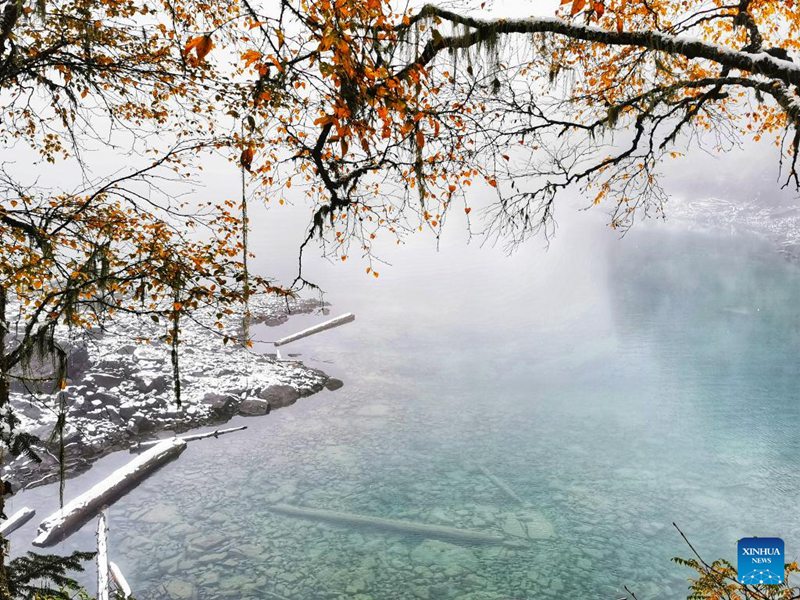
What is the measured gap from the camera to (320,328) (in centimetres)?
2602

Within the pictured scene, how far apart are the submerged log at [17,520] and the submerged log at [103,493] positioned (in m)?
0.59

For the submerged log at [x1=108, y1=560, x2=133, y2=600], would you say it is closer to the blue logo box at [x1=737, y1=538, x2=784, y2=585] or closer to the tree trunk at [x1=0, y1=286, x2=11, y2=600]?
the tree trunk at [x1=0, y1=286, x2=11, y2=600]

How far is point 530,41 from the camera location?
5.29m

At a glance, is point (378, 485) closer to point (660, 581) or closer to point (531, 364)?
point (660, 581)

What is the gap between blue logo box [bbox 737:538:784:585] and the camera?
122 inches

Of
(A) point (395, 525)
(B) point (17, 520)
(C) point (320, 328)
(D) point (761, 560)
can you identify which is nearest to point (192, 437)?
(B) point (17, 520)

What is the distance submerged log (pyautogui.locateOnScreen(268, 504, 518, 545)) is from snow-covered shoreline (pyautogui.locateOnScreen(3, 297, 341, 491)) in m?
4.47

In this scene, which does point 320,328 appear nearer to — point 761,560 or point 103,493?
point 103,493

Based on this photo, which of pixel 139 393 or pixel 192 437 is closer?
pixel 192 437

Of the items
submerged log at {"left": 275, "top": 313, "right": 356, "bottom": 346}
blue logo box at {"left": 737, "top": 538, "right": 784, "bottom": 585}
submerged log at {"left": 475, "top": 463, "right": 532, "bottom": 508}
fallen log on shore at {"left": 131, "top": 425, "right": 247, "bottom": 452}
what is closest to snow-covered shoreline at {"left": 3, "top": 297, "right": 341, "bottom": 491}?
fallen log on shore at {"left": 131, "top": 425, "right": 247, "bottom": 452}

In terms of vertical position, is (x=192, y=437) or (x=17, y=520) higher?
(x=192, y=437)

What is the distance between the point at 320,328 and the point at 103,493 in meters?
14.4

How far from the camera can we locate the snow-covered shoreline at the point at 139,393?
46.2 feet

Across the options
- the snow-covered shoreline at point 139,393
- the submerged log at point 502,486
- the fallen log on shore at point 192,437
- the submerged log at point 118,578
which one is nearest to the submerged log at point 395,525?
the submerged log at point 502,486
